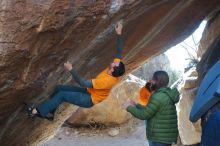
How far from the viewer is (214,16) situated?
373 inches

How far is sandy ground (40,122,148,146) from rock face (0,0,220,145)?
4.62m

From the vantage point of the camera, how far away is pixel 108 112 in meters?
14.1

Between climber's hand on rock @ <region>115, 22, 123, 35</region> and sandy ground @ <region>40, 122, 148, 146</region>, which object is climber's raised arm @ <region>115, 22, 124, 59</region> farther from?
sandy ground @ <region>40, 122, 148, 146</region>

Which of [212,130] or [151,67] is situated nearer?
[212,130]

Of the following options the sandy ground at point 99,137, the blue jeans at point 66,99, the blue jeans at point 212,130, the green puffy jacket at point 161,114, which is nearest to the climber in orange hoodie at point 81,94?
the blue jeans at point 66,99

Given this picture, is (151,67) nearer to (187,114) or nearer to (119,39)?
(187,114)

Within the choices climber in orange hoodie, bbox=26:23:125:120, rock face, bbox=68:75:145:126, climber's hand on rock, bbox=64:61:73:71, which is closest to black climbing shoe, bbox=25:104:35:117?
climber in orange hoodie, bbox=26:23:125:120

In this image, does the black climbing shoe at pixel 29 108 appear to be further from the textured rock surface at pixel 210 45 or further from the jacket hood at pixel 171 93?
the textured rock surface at pixel 210 45

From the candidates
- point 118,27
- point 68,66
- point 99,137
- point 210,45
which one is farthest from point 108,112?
point 68,66

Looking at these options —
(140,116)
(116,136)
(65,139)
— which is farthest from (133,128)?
(140,116)

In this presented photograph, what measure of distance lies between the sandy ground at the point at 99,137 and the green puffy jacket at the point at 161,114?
257 inches

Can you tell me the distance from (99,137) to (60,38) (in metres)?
8.15

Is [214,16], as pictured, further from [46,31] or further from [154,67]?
[154,67]

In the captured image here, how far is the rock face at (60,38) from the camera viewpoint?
209 inches
